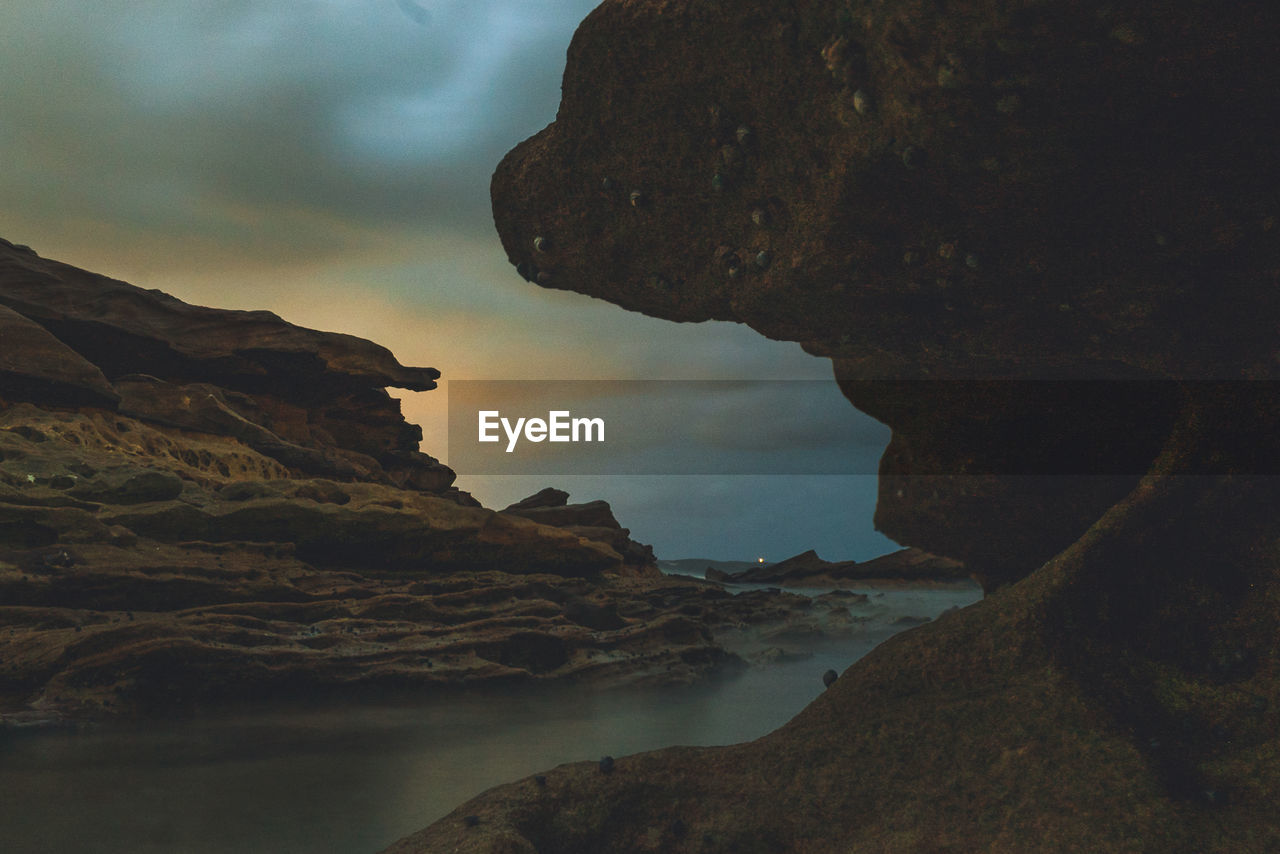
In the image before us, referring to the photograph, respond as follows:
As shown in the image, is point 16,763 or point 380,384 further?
point 380,384

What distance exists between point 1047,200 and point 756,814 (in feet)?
13.2

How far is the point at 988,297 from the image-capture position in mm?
5020

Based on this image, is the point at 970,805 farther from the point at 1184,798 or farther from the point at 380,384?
the point at 380,384

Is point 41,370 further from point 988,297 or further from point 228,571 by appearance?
point 988,297

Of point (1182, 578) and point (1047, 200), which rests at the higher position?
point (1047, 200)

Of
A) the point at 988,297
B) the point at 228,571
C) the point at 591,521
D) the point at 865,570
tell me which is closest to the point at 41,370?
the point at 228,571

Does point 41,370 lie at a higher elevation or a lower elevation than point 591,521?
higher

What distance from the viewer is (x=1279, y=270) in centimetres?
438

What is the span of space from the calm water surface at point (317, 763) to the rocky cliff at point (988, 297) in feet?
10.9

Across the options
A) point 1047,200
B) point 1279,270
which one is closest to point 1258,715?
point 1279,270

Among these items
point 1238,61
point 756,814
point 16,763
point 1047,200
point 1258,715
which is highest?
point 1238,61

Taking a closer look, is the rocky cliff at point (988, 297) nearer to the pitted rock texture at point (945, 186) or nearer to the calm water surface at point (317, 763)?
Answer: the pitted rock texture at point (945, 186)

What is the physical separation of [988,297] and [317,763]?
9.11 metres

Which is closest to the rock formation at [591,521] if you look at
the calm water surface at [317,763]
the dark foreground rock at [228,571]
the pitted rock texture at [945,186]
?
the dark foreground rock at [228,571]
